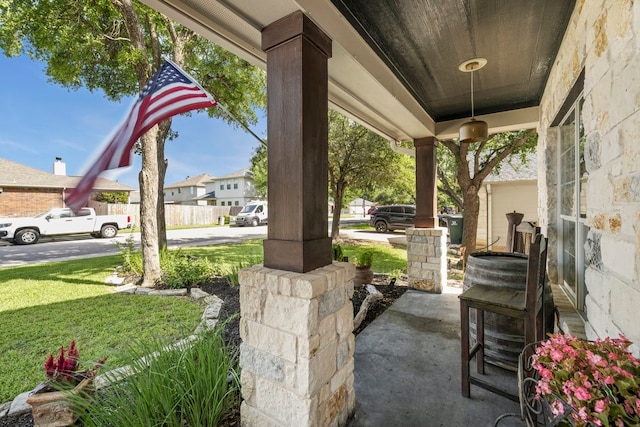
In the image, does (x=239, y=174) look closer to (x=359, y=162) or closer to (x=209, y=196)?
(x=209, y=196)

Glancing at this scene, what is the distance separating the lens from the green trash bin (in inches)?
412

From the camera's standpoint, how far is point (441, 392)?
6.64 feet

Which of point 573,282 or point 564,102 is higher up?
point 564,102

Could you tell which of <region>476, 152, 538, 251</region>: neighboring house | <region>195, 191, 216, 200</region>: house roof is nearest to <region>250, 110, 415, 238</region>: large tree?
<region>476, 152, 538, 251</region>: neighboring house

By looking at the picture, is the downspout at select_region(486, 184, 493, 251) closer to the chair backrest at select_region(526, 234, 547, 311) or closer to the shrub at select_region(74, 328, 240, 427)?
the chair backrest at select_region(526, 234, 547, 311)

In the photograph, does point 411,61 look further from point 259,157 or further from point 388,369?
point 259,157

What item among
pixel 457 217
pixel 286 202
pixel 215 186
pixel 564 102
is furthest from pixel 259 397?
pixel 215 186

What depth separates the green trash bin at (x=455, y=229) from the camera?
412 inches

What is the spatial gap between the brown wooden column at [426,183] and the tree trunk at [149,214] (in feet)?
14.8

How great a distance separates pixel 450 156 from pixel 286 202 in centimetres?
875

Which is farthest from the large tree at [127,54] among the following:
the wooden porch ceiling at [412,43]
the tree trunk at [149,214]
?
the wooden porch ceiling at [412,43]

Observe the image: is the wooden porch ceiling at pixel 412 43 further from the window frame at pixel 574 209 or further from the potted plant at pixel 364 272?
the potted plant at pixel 364 272

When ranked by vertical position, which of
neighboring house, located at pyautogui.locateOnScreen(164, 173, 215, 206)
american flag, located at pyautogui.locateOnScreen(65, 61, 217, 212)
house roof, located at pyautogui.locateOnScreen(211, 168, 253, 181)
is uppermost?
house roof, located at pyautogui.locateOnScreen(211, 168, 253, 181)

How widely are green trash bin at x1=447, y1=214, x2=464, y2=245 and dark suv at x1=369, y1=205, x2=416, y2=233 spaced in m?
2.74
